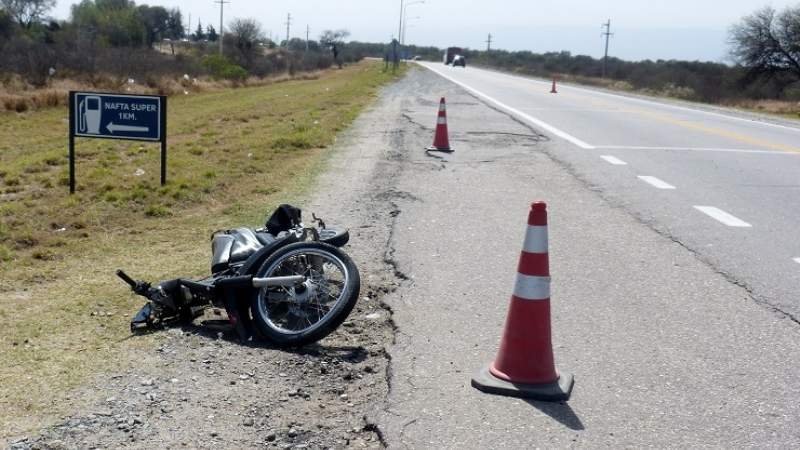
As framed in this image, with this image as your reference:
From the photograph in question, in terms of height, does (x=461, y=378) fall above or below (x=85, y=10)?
below

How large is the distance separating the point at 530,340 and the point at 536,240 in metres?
0.52

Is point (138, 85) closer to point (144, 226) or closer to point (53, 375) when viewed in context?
point (144, 226)

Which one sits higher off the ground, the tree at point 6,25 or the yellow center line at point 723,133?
the tree at point 6,25

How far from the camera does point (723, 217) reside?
9133mm

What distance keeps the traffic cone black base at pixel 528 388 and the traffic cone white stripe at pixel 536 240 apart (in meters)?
0.67

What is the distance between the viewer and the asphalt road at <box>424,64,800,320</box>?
7.37 m

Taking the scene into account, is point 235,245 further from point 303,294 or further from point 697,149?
point 697,149

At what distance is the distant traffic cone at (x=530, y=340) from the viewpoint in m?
→ 4.59

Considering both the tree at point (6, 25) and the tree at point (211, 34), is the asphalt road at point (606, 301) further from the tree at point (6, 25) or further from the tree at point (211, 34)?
the tree at point (211, 34)

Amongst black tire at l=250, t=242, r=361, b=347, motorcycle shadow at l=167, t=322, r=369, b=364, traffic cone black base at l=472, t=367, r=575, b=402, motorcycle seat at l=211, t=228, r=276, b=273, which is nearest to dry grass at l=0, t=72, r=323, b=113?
motorcycle seat at l=211, t=228, r=276, b=273

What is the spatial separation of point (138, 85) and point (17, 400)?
33706 mm

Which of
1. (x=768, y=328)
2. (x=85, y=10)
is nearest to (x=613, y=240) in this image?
(x=768, y=328)

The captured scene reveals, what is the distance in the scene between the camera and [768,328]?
18.6 ft

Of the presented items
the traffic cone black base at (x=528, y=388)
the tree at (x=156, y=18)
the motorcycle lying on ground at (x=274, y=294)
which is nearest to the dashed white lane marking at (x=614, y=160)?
the motorcycle lying on ground at (x=274, y=294)
